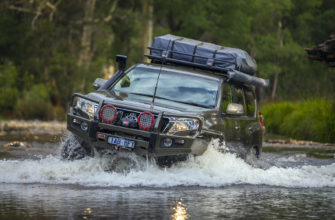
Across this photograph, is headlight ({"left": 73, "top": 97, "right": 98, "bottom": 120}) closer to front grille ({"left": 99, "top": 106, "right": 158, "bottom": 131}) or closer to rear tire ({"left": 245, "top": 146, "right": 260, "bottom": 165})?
front grille ({"left": 99, "top": 106, "right": 158, "bottom": 131})

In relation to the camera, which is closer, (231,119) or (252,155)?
(231,119)

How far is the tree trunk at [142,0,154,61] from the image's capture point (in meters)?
48.6

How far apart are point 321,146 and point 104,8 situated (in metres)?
32.1

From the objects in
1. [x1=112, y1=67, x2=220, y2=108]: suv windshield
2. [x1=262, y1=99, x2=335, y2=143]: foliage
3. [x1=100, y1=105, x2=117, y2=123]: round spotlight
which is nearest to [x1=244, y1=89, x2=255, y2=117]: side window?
[x1=112, y1=67, x2=220, y2=108]: suv windshield

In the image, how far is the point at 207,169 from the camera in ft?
36.8

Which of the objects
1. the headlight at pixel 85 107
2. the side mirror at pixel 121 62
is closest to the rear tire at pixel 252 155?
the side mirror at pixel 121 62

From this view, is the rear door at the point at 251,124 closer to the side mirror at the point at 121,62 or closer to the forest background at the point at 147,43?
the side mirror at the point at 121,62

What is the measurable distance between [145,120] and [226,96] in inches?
85.2

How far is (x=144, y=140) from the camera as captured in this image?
35.0ft

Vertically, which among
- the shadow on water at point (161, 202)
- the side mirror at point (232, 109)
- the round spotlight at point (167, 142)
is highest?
the side mirror at point (232, 109)

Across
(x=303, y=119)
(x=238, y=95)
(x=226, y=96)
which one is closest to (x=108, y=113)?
(x=226, y=96)

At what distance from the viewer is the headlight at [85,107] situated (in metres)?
11.1

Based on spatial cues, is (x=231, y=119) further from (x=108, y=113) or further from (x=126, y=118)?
(x=108, y=113)

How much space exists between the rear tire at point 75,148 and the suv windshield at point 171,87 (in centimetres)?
90
